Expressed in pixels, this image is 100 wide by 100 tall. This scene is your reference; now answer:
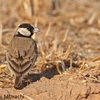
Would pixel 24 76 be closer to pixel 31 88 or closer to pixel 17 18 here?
pixel 31 88

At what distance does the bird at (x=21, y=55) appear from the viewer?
6887 mm

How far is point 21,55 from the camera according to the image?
7184 mm

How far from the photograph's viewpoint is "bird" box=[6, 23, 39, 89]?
271 inches

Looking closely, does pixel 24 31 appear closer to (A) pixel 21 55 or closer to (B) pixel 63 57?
(A) pixel 21 55

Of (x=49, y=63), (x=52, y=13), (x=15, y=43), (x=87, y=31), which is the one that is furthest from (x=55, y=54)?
(x=52, y=13)

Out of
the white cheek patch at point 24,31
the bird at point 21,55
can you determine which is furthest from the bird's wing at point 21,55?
the white cheek patch at point 24,31

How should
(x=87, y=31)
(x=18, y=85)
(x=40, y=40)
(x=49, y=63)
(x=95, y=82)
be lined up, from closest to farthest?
(x=18, y=85)
(x=95, y=82)
(x=49, y=63)
(x=40, y=40)
(x=87, y=31)

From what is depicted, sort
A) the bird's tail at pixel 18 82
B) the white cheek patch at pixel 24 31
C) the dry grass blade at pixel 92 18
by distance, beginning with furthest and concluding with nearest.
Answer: the dry grass blade at pixel 92 18 → the white cheek patch at pixel 24 31 → the bird's tail at pixel 18 82

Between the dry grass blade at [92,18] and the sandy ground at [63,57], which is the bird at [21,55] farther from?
the dry grass blade at [92,18]

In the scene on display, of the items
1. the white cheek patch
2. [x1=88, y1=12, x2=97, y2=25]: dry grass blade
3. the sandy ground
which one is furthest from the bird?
[x1=88, y1=12, x2=97, y2=25]: dry grass blade

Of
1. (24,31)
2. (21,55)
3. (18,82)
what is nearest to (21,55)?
(21,55)

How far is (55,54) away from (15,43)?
1.16 meters

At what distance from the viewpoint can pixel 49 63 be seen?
821 centimetres

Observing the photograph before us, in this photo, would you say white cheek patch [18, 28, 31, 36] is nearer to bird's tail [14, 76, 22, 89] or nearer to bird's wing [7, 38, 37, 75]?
bird's wing [7, 38, 37, 75]
